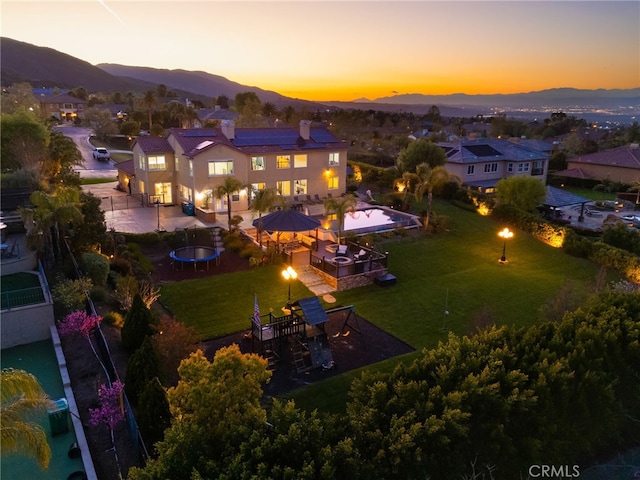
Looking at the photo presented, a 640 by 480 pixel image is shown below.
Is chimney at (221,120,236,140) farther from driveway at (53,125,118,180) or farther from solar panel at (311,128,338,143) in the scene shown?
driveway at (53,125,118,180)

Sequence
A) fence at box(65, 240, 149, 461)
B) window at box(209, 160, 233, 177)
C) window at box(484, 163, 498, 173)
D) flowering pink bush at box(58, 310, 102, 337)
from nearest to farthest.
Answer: fence at box(65, 240, 149, 461), flowering pink bush at box(58, 310, 102, 337), window at box(209, 160, 233, 177), window at box(484, 163, 498, 173)

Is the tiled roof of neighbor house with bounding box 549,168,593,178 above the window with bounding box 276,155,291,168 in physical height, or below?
below

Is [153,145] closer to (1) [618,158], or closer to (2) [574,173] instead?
(2) [574,173]

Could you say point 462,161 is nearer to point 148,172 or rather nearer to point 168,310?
point 148,172

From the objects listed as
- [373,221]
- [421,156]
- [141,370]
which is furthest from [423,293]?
[421,156]

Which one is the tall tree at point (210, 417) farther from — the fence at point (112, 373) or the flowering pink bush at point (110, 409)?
the flowering pink bush at point (110, 409)

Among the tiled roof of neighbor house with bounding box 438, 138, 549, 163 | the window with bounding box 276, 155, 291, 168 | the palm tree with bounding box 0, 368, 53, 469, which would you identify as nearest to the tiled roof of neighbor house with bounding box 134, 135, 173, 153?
the window with bounding box 276, 155, 291, 168
